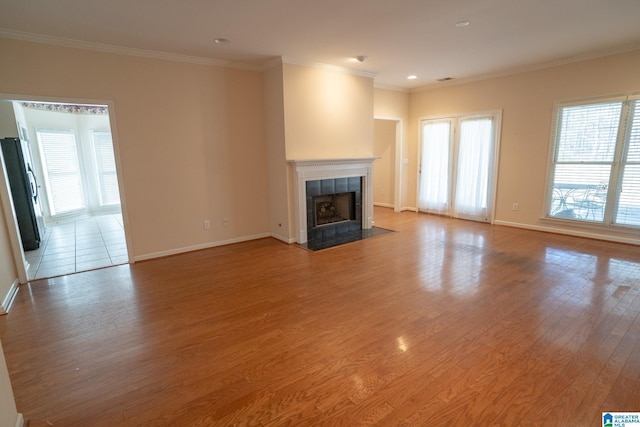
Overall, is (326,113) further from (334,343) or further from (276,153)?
(334,343)

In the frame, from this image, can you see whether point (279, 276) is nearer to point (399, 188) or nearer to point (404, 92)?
point (399, 188)

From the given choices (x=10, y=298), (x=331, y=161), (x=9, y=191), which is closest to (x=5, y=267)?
(x=10, y=298)

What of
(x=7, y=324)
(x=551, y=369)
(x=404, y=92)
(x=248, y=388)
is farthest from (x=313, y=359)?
(x=404, y=92)

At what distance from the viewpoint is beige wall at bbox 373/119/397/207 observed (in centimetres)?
762

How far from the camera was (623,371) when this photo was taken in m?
2.01

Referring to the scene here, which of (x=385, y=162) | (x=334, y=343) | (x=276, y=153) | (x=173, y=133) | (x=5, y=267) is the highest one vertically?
(x=173, y=133)

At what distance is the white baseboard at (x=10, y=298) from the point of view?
2975mm

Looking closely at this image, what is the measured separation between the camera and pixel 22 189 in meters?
4.93

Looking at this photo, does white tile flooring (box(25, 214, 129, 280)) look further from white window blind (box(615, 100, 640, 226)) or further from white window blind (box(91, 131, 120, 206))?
white window blind (box(615, 100, 640, 226))

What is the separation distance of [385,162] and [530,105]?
3255 mm

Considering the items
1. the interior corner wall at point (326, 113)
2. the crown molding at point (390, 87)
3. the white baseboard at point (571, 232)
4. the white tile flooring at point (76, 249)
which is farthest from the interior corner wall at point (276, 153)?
the white baseboard at point (571, 232)

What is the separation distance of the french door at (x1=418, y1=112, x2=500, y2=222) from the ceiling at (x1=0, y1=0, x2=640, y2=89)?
151 cm

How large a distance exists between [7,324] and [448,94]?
7436 millimetres

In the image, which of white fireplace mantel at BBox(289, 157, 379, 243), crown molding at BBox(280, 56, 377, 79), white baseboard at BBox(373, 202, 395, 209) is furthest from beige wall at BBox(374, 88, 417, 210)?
white fireplace mantel at BBox(289, 157, 379, 243)
